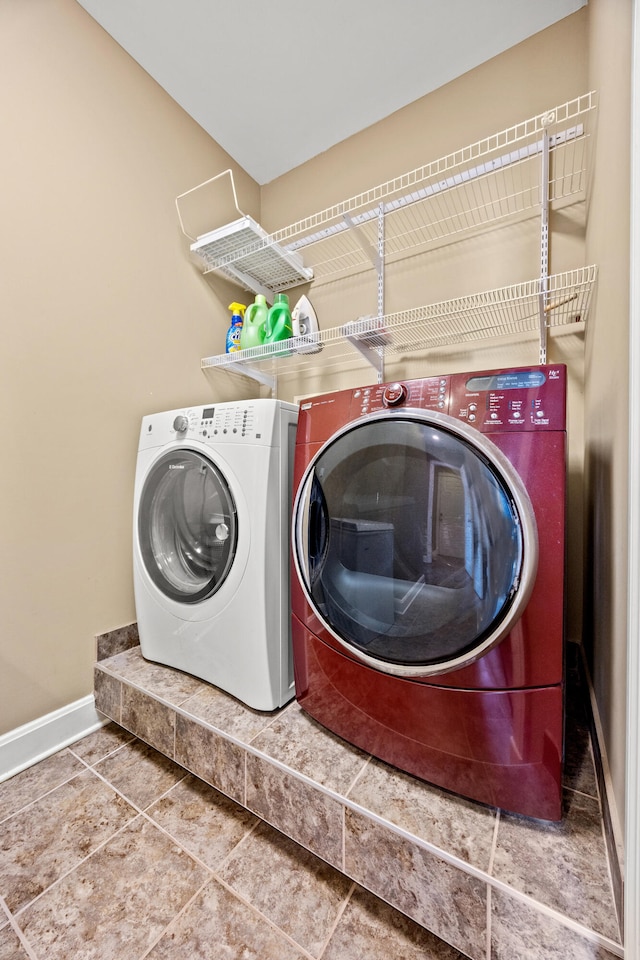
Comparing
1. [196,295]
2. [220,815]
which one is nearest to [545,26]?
[196,295]

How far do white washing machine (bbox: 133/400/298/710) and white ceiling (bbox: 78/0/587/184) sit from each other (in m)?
1.49

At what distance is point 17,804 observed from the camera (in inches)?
42.7

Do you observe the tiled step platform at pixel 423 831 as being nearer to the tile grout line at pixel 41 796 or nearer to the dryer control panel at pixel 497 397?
the tile grout line at pixel 41 796

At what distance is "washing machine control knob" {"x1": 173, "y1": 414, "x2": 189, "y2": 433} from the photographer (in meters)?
1.33

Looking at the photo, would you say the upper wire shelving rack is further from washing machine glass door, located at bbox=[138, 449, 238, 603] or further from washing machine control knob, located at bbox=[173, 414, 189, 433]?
washing machine glass door, located at bbox=[138, 449, 238, 603]

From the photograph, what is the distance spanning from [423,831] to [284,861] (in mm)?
408

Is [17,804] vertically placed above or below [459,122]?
below

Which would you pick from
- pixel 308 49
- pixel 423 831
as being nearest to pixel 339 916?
pixel 423 831

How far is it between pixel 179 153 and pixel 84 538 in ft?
5.85

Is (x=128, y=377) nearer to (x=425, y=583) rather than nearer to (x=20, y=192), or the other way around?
(x=20, y=192)

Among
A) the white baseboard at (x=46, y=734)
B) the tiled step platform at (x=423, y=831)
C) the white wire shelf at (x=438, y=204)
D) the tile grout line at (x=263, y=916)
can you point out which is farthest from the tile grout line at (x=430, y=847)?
the white wire shelf at (x=438, y=204)

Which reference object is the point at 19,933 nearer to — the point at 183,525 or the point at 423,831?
the point at 423,831

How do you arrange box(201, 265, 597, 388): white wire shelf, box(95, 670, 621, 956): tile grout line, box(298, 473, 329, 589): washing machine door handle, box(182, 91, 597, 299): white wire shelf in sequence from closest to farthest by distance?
box(95, 670, 621, 956): tile grout line → box(298, 473, 329, 589): washing machine door handle → box(201, 265, 597, 388): white wire shelf → box(182, 91, 597, 299): white wire shelf

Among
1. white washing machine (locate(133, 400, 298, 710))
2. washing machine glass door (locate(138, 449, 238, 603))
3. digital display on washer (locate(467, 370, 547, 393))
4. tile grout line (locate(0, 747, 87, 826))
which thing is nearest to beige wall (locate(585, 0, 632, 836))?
digital display on washer (locate(467, 370, 547, 393))
